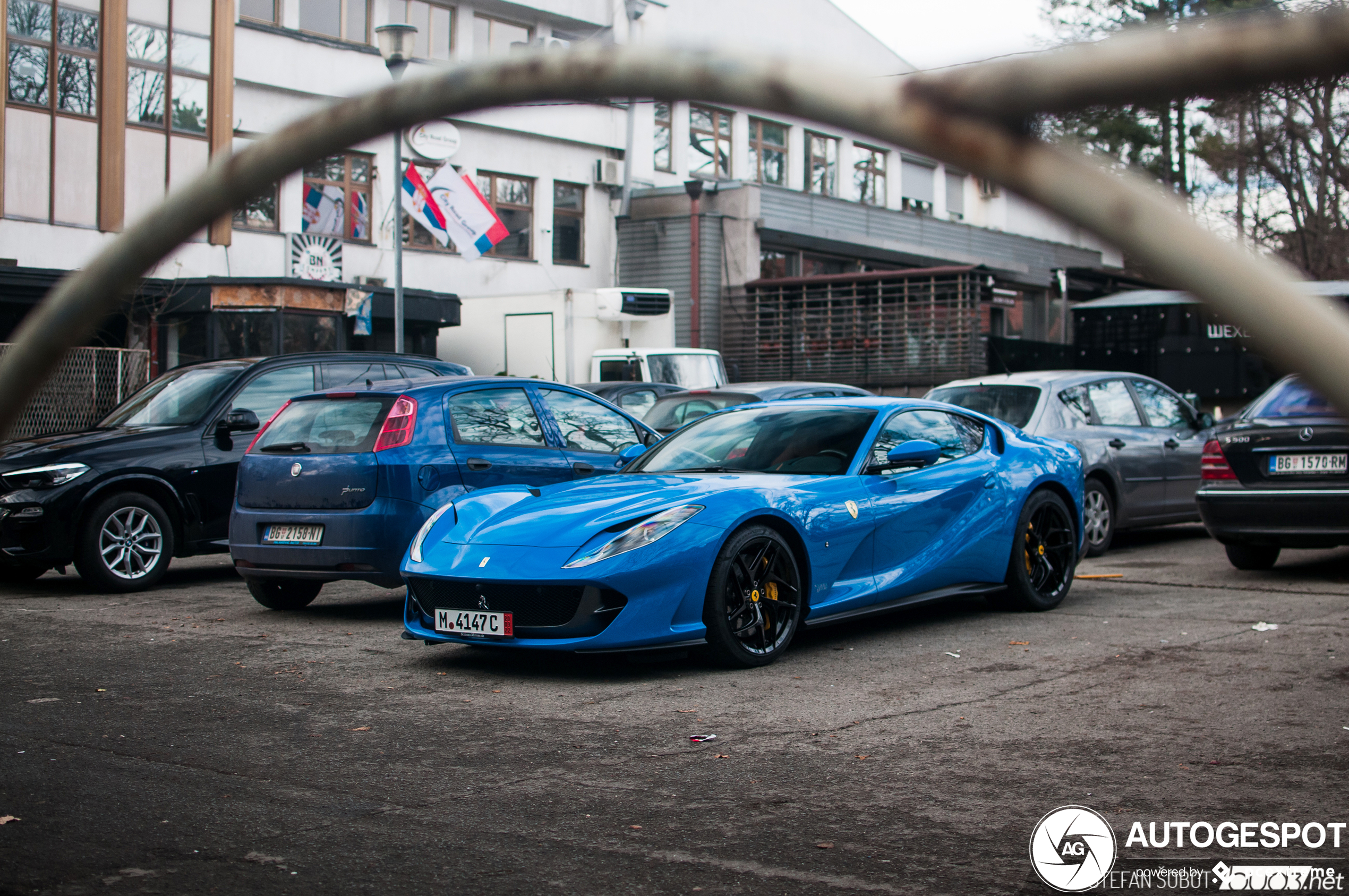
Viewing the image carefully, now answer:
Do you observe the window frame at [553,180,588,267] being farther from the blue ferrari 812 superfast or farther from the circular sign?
the blue ferrari 812 superfast

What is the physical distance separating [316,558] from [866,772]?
4.83 m

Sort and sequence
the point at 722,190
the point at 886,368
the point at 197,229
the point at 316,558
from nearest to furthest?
the point at 197,229 → the point at 316,558 → the point at 886,368 → the point at 722,190

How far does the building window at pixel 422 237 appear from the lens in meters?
29.3

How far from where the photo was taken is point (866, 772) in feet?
16.2

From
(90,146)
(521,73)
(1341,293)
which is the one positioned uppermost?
(90,146)

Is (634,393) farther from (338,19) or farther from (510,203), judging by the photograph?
(510,203)

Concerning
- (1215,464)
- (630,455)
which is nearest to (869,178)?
(1215,464)

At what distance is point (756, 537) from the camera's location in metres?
7.02

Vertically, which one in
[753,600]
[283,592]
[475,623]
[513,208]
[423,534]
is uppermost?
[513,208]

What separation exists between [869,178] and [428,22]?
17527mm

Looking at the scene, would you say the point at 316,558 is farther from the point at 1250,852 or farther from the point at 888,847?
the point at 1250,852

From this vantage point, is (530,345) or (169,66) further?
(530,345)

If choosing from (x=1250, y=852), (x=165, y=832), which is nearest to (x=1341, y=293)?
(x=1250, y=852)

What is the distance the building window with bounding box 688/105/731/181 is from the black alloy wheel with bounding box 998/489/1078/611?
28.2 meters
